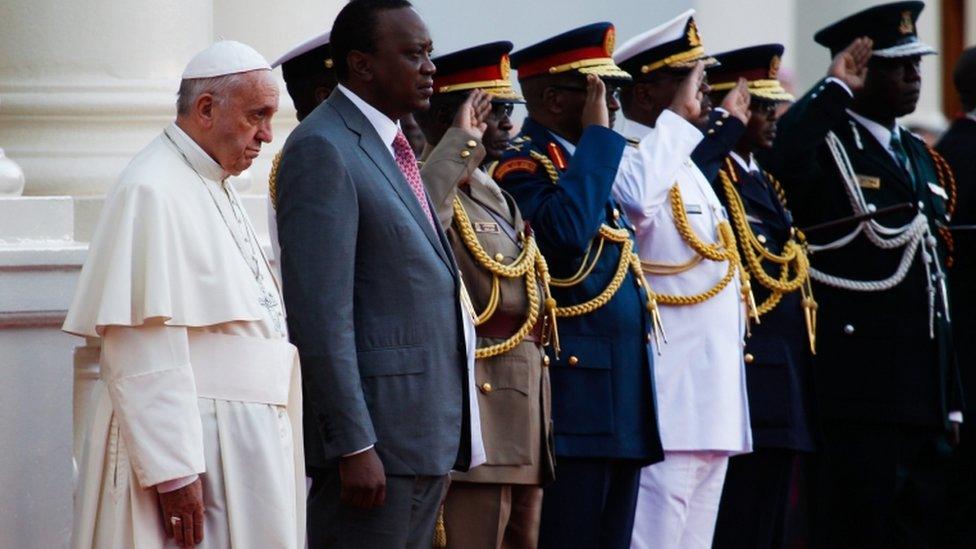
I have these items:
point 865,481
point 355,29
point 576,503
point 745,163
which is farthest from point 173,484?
point 865,481

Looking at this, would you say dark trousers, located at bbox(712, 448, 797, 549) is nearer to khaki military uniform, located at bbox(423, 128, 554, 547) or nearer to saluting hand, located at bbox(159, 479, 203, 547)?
khaki military uniform, located at bbox(423, 128, 554, 547)

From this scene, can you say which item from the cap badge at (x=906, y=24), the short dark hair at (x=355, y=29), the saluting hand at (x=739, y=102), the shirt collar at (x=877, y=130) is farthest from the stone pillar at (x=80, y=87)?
the cap badge at (x=906, y=24)

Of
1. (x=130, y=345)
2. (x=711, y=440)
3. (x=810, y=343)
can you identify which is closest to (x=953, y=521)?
(x=810, y=343)

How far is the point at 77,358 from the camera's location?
471cm

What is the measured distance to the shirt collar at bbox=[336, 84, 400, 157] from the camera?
453 centimetres

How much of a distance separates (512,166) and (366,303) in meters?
1.37

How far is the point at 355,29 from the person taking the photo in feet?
15.0

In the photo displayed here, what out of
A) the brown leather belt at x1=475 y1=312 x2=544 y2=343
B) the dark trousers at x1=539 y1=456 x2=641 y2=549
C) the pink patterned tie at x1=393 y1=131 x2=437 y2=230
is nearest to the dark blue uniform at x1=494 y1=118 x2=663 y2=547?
the dark trousers at x1=539 y1=456 x2=641 y2=549

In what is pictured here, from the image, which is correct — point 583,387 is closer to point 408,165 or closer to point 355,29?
point 408,165

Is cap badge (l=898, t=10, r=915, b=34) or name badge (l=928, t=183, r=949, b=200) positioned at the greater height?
cap badge (l=898, t=10, r=915, b=34)

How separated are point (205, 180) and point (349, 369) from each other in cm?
51

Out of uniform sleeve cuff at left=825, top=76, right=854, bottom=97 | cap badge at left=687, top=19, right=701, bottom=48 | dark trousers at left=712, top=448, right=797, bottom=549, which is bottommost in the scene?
dark trousers at left=712, top=448, right=797, bottom=549

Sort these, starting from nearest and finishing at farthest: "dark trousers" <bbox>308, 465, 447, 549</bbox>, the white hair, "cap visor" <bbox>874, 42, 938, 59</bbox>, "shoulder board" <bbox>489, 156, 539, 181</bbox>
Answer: the white hair < "dark trousers" <bbox>308, 465, 447, 549</bbox> < "shoulder board" <bbox>489, 156, 539, 181</bbox> < "cap visor" <bbox>874, 42, 938, 59</bbox>

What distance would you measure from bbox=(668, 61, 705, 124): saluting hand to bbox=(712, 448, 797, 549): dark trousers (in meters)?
1.16
